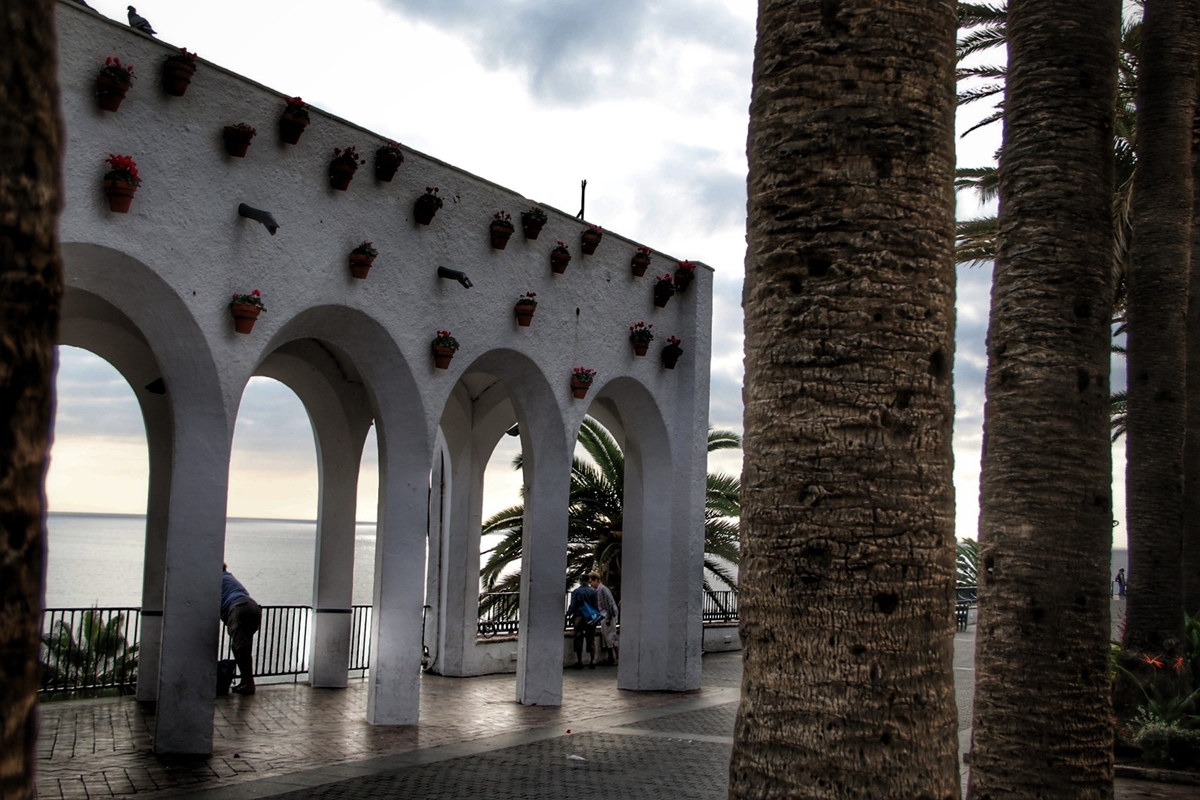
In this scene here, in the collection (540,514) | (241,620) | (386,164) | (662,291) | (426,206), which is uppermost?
(386,164)

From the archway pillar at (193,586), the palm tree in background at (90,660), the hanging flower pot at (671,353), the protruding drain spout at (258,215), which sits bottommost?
the palm tree in background at (90,660)

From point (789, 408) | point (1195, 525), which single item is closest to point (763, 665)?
→ point (789, 408)

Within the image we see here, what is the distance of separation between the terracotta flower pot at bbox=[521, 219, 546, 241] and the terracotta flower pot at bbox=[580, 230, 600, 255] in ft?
3.40

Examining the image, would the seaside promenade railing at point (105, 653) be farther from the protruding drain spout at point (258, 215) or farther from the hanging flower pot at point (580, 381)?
the protruding drain spout at point (258, 215)

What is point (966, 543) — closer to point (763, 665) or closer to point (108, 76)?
point (108, 76)

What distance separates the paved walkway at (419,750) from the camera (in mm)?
10094

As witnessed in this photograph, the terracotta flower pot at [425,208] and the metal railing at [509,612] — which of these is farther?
the metal railing at [509,612]

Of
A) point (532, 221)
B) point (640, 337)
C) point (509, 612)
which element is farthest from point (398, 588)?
point (509, 612)

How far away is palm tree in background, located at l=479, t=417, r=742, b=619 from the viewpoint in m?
24.6

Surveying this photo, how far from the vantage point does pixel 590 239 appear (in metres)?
16.0

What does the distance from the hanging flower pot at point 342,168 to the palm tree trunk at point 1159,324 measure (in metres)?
8.51

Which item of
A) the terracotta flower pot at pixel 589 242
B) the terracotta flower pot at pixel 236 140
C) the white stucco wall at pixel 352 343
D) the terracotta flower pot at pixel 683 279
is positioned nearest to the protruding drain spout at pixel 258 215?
the white stucco wall at pixel 352 343

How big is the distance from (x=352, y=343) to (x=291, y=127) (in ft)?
8.50

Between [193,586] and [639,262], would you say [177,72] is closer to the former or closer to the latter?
[193,586]
